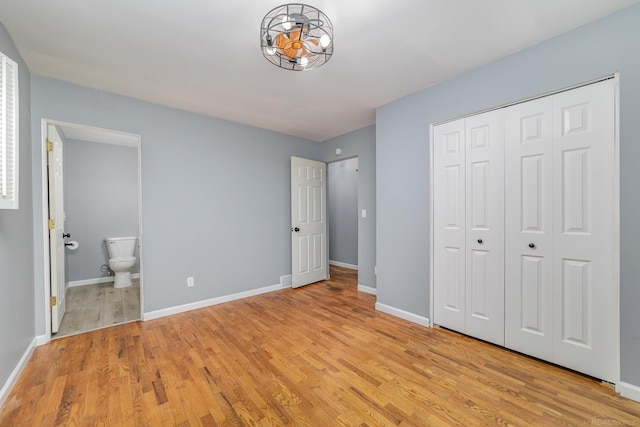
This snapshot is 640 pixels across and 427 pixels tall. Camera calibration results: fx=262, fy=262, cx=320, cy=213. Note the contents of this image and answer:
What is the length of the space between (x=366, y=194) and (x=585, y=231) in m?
2.50

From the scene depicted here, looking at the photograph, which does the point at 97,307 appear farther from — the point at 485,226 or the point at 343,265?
the point at 485,226

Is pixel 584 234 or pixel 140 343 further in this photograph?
pixel 140 343

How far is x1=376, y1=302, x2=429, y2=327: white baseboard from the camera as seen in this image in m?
2.80

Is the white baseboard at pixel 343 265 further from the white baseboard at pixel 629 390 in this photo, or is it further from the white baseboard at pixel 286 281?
the white baseboard at pixel 629 390

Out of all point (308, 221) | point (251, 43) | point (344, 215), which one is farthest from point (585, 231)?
point (344, 215)

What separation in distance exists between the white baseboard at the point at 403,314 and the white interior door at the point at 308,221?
59.5 inches

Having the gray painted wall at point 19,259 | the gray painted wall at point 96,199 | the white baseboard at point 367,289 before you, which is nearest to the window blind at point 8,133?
the gray painted wall at point 19,259

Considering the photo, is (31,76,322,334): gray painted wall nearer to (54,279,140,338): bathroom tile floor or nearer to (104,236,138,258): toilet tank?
(54,279,140,338): bathroom tile floor

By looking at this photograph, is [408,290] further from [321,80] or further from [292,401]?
[321,80]

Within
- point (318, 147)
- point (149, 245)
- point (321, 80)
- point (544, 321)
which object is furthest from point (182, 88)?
point (544, 321)

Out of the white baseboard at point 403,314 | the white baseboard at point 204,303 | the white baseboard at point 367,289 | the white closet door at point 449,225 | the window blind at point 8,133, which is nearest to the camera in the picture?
the window blind at point 8,133

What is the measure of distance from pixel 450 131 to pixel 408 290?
1747 mm

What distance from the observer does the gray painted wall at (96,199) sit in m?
4.32

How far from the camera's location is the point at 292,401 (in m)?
1.69
